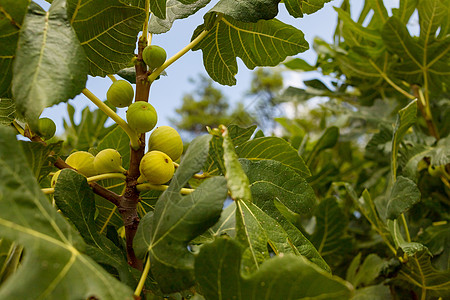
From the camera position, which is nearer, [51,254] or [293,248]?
[51,254]

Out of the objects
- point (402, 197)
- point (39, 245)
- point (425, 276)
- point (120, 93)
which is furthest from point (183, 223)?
point (425, 276)

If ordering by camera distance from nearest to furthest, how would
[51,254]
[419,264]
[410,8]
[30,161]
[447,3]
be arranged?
[51,254], [30,161], [419,264], [447,3], [410,8]

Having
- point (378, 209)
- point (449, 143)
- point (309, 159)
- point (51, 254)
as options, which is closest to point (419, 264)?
point (378, 209)

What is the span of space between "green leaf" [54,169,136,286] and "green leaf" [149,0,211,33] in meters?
0.31

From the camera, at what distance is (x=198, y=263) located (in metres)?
0.45

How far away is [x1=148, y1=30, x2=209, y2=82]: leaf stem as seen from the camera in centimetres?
65

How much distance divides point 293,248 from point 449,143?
2.44ft

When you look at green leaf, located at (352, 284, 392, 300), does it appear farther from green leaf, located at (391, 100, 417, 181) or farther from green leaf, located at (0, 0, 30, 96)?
green leaf, located at (0, 0, 30, 96)

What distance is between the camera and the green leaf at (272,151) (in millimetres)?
791

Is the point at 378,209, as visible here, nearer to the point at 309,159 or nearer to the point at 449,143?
the point at 449,143

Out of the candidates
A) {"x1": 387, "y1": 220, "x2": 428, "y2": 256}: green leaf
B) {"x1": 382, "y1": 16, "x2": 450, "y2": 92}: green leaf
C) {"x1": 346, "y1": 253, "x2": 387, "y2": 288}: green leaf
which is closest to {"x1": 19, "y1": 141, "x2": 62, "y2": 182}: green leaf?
{"x1": 387, "y1": 220, "x2": 428, "y2": 256}: green leaf

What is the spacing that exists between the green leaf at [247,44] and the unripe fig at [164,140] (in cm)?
19

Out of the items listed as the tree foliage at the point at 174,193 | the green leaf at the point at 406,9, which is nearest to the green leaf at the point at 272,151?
the tree foliage at the point at 174,193

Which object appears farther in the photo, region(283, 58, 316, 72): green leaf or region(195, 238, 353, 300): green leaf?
region(283, 58, 316, 72): green leaf
